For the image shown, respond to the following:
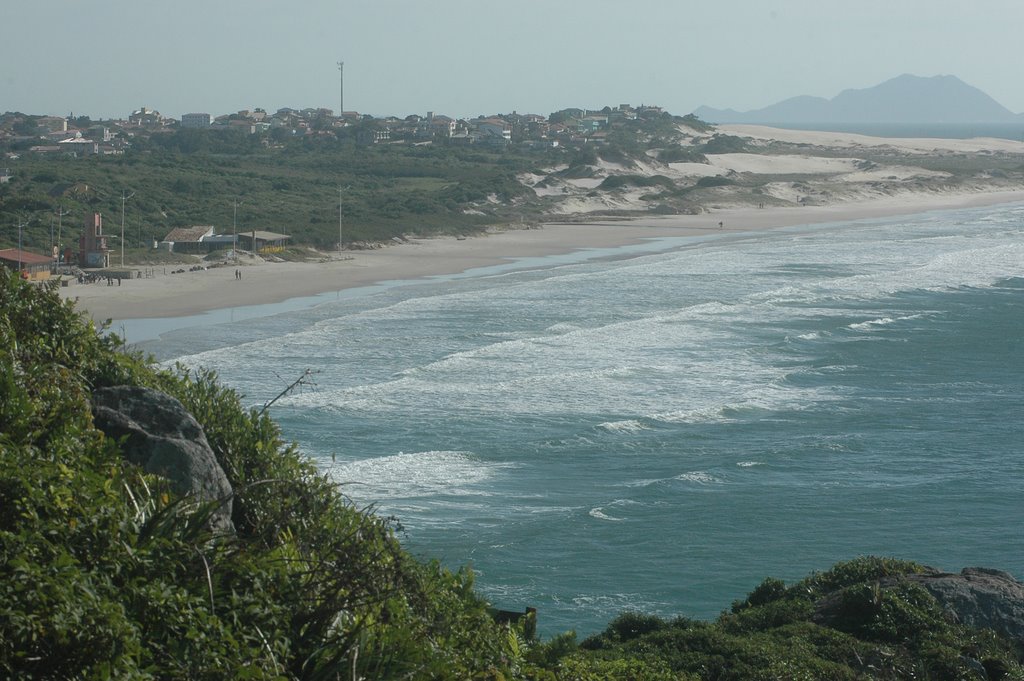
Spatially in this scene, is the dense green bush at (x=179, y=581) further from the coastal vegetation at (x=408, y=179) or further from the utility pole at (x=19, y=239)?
the coastal vegetation at (x=408, y=179)

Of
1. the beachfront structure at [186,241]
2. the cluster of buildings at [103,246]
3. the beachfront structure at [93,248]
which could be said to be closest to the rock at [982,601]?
the cluster of buildings at [103,246]

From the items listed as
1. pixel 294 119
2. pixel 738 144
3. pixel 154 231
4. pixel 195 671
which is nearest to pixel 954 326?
pixel 195 671

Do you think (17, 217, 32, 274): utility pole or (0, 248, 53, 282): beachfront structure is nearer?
(17, 217, 32, 274): utility pole

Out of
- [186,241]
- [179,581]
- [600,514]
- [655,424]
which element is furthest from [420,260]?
[179,581]

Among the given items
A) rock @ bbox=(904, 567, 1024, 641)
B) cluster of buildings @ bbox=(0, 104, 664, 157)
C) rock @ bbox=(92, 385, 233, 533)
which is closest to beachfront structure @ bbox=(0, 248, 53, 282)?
rock @ bbox=(92, 385, 233, 533)

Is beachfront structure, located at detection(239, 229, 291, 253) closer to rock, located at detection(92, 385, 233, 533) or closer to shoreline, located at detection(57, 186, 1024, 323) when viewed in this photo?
shoreline, located at detection(57, 186, 1024, 323)

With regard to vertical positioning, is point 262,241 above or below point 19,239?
below

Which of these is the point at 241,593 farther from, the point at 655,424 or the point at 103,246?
the point at 103,246
